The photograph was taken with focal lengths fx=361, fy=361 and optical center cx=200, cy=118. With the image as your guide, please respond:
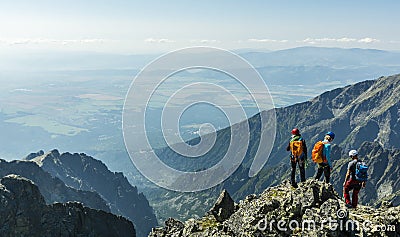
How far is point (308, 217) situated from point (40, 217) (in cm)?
6810

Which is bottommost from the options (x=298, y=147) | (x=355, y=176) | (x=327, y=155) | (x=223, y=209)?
(x=223, y=209)

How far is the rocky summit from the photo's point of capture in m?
23.9

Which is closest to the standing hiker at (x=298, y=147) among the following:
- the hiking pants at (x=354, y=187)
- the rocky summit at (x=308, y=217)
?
the rocky summit at (x=308, y=217)

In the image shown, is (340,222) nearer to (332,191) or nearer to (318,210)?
(318,210)

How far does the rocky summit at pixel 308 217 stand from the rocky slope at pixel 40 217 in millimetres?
49611

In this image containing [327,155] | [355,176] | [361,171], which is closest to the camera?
[361,171]

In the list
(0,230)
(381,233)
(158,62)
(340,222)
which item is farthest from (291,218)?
(0,230)

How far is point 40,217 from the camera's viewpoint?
77.5m

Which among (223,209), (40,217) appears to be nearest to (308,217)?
(223,209)

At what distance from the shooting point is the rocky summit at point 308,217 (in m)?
23.9

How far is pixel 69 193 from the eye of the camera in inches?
7534

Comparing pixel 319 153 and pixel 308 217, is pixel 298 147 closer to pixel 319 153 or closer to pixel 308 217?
pixel 319 153

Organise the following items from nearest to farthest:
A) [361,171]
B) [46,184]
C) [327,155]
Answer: [361,171], [327,155], [46,184]

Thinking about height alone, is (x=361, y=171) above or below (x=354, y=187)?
above
